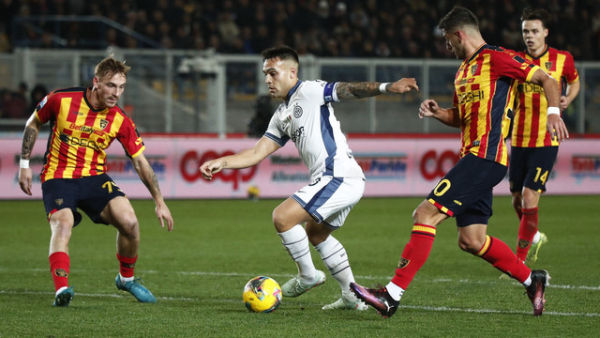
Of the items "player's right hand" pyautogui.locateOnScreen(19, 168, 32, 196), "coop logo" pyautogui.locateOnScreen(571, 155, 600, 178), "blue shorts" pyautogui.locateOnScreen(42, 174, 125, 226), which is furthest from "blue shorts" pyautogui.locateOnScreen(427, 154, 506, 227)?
"coop logo" pyautogui.locateOnScreen(571, 155, 600, 178)

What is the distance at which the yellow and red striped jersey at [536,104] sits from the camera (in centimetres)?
885

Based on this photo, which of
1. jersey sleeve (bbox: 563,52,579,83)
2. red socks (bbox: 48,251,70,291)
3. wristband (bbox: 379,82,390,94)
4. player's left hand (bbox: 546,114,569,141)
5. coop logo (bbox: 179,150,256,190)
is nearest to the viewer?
player's left hand (bbox: 546,114,569,141)

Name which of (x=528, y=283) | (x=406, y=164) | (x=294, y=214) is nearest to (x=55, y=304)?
(x=294, y=214)

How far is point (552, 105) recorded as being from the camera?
6.23m

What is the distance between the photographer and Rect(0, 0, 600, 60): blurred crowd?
21.8 meters

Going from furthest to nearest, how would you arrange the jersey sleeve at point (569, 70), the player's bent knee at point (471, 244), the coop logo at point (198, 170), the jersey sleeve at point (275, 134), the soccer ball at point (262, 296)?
the coop logo at point (198, 170), the jersey sleeve at point (569, 70), the jersey sleeve at point (275, 134), the soccer ball at point (262, 296), the player's bent knee at point (471, 244)

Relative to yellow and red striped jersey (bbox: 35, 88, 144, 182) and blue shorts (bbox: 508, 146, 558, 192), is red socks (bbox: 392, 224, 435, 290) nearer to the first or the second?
yellow and red striped jersey (bbox: 35, 88, 144, 182)

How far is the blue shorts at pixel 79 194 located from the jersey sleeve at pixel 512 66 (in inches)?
123

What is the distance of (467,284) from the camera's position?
8.16 meters

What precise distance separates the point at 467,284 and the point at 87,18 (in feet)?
51.0

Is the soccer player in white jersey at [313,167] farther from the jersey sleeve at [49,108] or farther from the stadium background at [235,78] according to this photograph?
the stadium background at [235,78]

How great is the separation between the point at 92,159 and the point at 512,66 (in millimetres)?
3349

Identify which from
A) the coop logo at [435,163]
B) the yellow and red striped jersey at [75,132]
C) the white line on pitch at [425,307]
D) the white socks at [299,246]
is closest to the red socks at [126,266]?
the white line on pitch at [425,307]

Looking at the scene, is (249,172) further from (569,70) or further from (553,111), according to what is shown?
(553,111)
